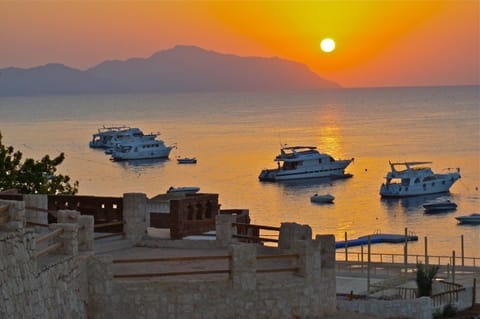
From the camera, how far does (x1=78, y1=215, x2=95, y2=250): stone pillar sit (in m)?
18.7

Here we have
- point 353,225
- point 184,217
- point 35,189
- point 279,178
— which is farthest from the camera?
point 279,178

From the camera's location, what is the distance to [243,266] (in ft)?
61.2

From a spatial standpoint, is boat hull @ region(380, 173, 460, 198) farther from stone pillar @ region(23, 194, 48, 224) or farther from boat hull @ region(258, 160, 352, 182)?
stone pillar @ region(23, 194, 48, 224)

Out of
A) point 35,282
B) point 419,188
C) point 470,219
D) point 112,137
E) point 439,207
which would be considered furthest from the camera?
point 112,137

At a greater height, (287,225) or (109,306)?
(287,225)

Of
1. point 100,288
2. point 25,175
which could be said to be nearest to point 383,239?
point 25,175

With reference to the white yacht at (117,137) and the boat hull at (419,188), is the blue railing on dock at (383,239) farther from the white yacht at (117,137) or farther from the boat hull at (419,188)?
the white yacht at (117,137)

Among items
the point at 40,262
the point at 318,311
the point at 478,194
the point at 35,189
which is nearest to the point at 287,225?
the point at 318,311

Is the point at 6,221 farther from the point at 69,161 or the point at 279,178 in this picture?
the point at 69,161

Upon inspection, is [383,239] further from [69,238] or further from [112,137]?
[112,137]

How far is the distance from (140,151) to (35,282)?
13523 centimetres

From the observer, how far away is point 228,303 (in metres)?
18.6

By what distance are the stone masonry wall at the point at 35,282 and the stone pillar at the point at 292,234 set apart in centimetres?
425

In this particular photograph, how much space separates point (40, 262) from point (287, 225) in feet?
18.1
